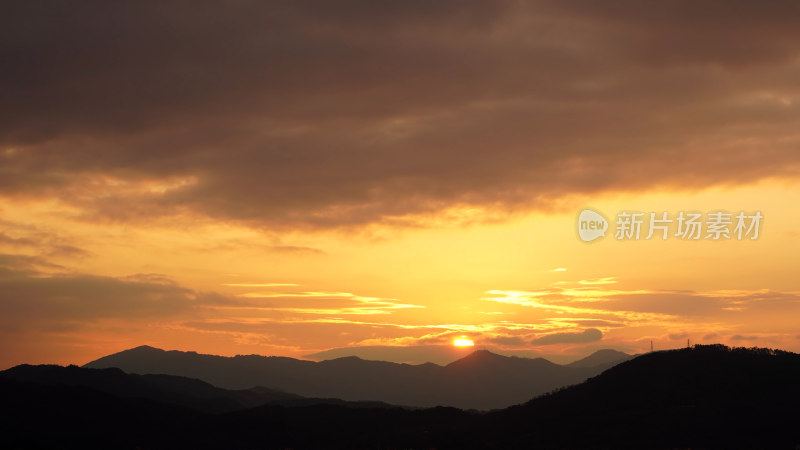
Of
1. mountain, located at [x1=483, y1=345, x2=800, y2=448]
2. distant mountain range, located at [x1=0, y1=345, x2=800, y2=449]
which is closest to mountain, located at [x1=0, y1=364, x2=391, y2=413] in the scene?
distant mountain range, located at [x1=0, y1=345, x2=800, y2=449]

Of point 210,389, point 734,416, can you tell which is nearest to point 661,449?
point 734,416

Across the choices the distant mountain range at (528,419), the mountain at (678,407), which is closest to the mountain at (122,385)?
the distant mountain range at (528,419)

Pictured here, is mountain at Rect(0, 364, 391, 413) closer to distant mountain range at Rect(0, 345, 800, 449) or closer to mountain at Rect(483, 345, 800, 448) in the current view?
distant mountain range at Rect(0, 345, 800, 449)

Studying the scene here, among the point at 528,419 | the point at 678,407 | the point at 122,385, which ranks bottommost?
the point at 122,385

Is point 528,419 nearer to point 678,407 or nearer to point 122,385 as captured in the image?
point 678,407

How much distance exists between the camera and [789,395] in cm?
5819

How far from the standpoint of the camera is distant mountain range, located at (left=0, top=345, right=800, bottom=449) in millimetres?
53719

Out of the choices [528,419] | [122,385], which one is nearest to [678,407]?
[528,419]

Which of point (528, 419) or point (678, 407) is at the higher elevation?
point (678, 407)

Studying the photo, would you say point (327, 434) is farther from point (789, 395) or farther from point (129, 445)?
point (789, 395)

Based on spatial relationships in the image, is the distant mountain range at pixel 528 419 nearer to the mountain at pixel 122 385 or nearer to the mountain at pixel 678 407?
the mountain at pixel 678 407

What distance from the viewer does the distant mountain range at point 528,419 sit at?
53719 mm

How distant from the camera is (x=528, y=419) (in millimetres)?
65812

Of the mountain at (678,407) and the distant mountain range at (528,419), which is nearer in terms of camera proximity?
the mountain at (678,407)
